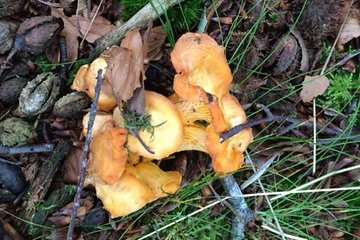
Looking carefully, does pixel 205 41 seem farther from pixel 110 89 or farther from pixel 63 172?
pixel 63 172

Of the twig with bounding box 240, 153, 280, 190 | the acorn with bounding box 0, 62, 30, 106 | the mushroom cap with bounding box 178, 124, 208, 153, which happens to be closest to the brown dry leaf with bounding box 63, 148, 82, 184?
the acorn with bounding box 0, 62, 30, 106

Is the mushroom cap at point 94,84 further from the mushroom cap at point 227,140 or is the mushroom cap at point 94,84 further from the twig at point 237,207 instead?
→ the twig at point 237,207

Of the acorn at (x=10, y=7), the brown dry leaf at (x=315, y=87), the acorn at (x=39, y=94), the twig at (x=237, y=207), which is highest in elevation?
the acorn at (x=10, y=7)

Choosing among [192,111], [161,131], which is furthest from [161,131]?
[192,111]

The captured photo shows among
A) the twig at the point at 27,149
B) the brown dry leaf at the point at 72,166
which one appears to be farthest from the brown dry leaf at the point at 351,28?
the twig at the point at 27,149

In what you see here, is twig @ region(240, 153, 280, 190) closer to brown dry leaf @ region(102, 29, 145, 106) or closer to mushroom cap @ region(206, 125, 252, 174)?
mushroom cap @ region(206, 125, 252, 174)
